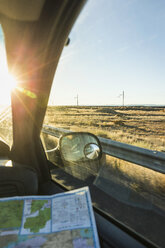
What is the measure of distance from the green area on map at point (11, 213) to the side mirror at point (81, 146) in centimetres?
142

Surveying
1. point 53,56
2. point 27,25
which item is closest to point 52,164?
point 53,56

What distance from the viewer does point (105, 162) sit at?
11.3ft

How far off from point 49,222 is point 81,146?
64.3 inches

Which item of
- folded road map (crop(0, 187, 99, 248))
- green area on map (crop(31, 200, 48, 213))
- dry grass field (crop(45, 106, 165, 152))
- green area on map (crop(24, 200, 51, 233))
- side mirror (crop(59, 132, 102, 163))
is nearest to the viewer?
folded road map (crop(0, 187, 99, 248))

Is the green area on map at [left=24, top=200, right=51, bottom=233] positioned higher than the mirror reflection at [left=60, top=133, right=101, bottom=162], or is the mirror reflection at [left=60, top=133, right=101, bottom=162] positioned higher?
the mirror reflection at [left=60, top=133, right=101, bottom=162]

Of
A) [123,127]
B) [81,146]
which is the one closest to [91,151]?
[81,146]

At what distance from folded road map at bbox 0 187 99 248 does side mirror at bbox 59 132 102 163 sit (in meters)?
1.36

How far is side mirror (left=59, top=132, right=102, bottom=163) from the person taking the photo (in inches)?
Result: 109

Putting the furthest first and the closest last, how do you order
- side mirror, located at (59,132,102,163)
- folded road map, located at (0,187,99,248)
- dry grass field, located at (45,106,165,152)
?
dry grass field, located at (45,106,165,152) → side mirror, located at (59,132,102,163) → folded road map, located at (0,187,99,248)

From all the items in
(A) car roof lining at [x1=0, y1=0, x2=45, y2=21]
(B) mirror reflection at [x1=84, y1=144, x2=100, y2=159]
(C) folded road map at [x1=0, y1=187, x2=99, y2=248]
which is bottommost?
(C) folded road map at [x1=0, y1=187, x2=99, y2=248]

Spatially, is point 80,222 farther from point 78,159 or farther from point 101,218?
point 78,159

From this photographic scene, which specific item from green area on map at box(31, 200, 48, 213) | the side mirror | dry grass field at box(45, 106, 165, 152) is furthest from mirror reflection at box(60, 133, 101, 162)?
green area on map at box(31, 200, 48, 213)

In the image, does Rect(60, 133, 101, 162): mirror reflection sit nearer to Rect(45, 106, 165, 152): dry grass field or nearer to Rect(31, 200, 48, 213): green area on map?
Rect(45, 106, 165, 152): dry grass field

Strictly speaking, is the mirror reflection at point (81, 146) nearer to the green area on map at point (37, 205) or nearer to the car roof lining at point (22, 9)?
the green area on map at point (37, 205)
